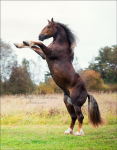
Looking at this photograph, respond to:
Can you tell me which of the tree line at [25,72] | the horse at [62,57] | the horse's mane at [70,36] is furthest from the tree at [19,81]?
the horse's mane at [70,36]

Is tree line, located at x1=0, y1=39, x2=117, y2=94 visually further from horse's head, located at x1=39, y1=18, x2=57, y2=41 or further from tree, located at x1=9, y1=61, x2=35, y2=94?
horse's head, located at x1=39, y1=18, x2=57, y2=41

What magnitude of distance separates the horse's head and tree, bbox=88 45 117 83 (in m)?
15.8

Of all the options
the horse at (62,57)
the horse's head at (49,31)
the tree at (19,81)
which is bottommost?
the tree at (19,81)

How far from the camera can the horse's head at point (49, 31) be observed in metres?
3.46

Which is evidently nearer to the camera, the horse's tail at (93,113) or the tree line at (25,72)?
the horse's tail at (93,113)

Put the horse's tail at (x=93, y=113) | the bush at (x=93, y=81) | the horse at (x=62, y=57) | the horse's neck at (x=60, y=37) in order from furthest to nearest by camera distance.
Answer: the bush at (x=93, y=81)
the horse's tail at (x=93, y=113)
the horse's neck at (x=60, y=37)
the horse at (x=62, y=57)

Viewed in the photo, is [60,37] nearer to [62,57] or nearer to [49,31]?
[49,31]

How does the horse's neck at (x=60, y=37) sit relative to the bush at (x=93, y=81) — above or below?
above

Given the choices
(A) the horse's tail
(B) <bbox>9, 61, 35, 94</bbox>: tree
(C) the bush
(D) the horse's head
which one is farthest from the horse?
(B) <bbox>9, 61, 35, 94</bbox>: tree

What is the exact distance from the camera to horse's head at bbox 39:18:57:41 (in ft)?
11.3

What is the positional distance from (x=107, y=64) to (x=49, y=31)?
58.3 feet

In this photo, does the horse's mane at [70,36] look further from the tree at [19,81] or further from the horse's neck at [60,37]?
the tree at [19,81]

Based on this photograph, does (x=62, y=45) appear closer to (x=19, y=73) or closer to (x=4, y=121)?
(x=4, y=121)

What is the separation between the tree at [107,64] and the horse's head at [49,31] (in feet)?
51.9
